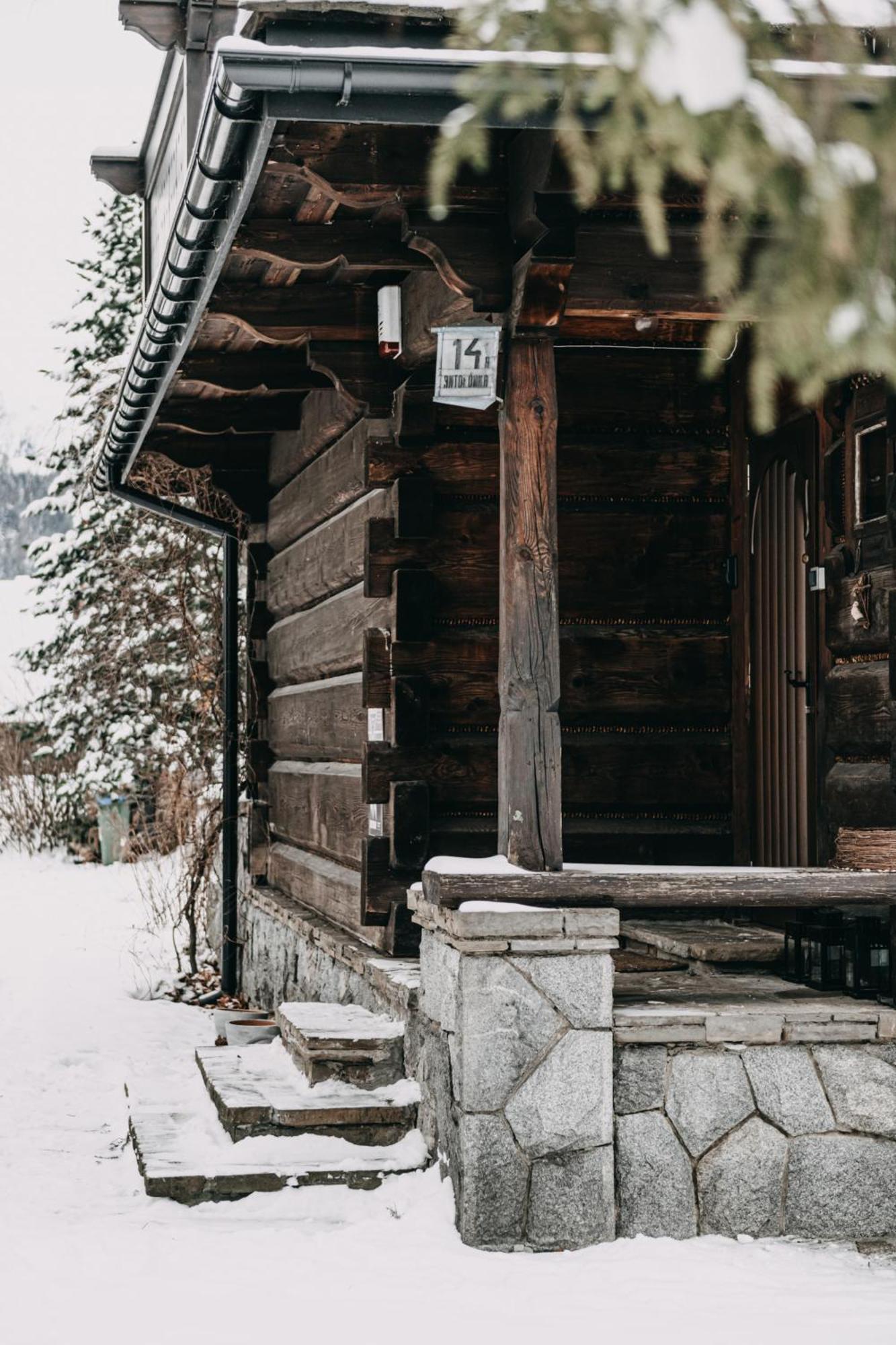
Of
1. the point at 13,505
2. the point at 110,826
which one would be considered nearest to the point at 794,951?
the point at 110,826

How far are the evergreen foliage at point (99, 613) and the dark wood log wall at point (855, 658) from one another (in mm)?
12880

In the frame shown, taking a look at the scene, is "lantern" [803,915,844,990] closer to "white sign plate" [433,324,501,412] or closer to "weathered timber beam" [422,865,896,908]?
"weathered timber beam" [422,865,896,908]

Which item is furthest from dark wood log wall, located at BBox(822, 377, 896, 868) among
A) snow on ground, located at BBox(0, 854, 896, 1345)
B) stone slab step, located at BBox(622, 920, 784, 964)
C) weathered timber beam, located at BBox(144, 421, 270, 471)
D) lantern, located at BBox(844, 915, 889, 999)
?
weathered timber beam, located at BBox(144, 421, 270, 471)

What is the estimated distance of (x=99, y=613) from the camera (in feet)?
71.4

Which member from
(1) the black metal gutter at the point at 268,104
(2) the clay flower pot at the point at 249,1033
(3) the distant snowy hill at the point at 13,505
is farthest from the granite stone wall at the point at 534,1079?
(3) the distant snowy hill at the point at 13,505

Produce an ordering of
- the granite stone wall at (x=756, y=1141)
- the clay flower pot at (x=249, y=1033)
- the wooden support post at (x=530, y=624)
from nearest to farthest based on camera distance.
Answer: the granite stone wall at (x=756, y=1141) < the wooden support post at (x=530, y=624) < the clay flower pot at (x=249, y=1033)

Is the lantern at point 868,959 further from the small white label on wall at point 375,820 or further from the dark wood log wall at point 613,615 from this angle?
the small white label on wall at point 375,820

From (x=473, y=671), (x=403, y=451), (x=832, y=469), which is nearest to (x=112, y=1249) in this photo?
(x=473, y=671)

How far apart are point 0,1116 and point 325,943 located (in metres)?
1.66

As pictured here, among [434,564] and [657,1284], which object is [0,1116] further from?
[657,1284]

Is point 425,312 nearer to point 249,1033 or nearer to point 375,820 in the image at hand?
point 375,820

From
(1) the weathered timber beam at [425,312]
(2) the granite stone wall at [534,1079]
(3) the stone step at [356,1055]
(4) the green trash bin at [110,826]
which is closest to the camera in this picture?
(2) the granite stone wall at [534,1079]

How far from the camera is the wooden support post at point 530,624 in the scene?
543 cm

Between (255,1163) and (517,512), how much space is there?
7.78 ft
